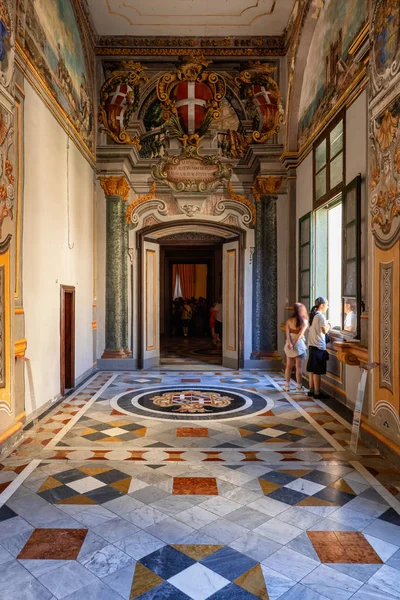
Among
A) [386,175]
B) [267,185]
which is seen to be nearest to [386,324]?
[386,175]

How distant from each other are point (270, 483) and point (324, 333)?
306 centimetres

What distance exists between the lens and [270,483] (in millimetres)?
3590

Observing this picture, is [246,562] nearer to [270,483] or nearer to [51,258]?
[270,483]

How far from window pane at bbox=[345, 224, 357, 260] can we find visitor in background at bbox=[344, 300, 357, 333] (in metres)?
0.61

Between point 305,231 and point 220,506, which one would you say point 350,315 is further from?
point 220,506

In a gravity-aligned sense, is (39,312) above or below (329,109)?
below

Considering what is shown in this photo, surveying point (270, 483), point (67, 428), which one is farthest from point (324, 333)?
point (67, 428)

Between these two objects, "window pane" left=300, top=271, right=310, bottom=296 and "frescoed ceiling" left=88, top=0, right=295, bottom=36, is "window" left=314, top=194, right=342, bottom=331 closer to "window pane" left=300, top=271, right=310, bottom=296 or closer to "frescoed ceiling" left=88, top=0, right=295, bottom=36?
"window pane" left=300, top=271, right=310, bottom=296

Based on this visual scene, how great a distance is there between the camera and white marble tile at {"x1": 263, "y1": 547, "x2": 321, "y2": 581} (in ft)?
7.86

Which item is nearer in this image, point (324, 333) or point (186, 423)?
point (186, 423)

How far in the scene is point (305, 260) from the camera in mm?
8094

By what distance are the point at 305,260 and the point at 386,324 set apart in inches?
162

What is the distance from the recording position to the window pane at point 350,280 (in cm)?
556

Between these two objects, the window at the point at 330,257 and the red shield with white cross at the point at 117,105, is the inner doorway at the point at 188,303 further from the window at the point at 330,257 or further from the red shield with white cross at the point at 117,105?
the window at the point at 330,257
